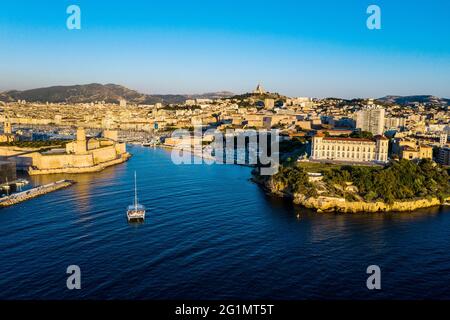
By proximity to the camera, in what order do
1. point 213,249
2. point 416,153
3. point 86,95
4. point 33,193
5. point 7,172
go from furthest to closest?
point 86,95, point 416,153, point 7,172, point 33,193, point 213,249

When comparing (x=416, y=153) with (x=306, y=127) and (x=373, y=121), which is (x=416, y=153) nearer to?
(x=373, y=121)

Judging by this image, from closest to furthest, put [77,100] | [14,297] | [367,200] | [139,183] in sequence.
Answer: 1. [14,297]
2. [367,200]
3. [139,183]
4. [77,100]

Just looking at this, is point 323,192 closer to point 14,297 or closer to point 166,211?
point 166,211

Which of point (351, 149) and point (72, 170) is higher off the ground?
point (351, 149)

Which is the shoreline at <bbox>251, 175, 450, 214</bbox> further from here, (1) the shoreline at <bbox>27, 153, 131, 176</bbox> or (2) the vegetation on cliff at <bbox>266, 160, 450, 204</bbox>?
(1) the shoreline at <bbox>27, 153, 131, 176</bbox>

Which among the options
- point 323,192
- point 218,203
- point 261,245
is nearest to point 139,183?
point 218,203

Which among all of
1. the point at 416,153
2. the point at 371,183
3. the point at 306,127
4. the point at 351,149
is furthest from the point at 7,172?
the point at 306,127
